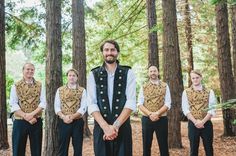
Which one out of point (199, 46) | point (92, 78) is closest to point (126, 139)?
point (92, 78)

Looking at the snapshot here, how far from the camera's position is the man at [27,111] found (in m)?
6.98

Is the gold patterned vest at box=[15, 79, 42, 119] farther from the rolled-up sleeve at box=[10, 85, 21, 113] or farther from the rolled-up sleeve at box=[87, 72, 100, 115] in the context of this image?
the rolled-up sleeve at box=[87, 72, 100, 115]

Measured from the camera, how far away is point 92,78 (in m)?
4.65

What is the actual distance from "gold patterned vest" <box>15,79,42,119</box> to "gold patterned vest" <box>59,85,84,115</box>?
45 cm

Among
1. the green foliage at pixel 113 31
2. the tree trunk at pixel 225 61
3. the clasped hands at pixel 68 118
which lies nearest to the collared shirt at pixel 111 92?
the clasped hands at pixel 68 118

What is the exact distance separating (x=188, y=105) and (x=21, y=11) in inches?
364

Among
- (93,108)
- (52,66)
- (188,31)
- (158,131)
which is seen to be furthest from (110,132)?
(188,31)

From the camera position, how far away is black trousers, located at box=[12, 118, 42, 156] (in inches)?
274

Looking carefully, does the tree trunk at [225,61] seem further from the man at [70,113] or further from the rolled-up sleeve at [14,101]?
the rolled-up sleeve at [14,101]

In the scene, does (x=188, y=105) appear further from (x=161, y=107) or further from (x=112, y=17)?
(x=112, y=17)

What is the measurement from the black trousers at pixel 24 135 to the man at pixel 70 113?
0.40 metres

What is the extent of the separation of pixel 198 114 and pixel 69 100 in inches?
93.1

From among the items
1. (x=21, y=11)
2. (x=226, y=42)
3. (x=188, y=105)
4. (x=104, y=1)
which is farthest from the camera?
(x=104, y=1)

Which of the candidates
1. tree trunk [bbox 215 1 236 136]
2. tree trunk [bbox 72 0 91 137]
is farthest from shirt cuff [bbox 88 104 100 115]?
tree trunk [bbox 215 1 236 136]
